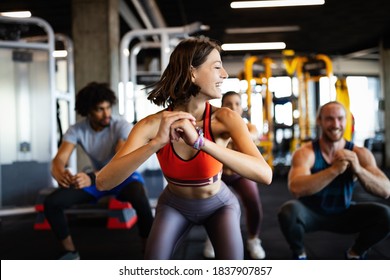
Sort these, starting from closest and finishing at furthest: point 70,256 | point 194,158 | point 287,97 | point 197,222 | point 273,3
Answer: point 194,158 < point 197,222 < point 70,256 < point 273,3 < point 287,97

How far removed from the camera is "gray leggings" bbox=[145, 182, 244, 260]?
3.77 feet

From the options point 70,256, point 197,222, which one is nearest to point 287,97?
point 70,256

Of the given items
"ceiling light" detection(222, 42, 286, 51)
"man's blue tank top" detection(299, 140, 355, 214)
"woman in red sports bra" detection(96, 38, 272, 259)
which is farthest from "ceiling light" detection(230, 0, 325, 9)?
"woman in red sports bra" detection(96, 38, 272, 259)

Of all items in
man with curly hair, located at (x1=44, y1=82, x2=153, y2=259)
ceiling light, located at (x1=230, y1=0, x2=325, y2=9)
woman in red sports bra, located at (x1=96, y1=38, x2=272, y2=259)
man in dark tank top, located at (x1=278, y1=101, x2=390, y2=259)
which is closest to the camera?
woman in red sports bra, located at (x1=96, y1=38, x2=272, y2=259)

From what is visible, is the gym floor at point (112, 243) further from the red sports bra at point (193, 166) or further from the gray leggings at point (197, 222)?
the red sports bra at point (193, 166)

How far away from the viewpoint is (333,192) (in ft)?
6.10

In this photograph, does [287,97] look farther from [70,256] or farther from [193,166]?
[193,166]

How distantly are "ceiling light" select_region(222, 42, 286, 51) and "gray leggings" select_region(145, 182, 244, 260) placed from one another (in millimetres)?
7439

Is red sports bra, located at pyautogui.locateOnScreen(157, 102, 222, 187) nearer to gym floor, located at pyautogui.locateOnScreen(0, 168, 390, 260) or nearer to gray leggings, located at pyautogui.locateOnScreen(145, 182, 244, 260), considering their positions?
gray leggings, located at pyautogui.locateOnScreen(145, 182, 244, 260)

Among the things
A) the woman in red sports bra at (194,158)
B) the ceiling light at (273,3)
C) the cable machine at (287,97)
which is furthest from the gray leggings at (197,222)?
the ceiling light at (273,3)

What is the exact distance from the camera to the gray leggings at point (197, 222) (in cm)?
115

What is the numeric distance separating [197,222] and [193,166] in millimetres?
218
